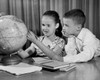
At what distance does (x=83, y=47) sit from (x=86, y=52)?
7 cm

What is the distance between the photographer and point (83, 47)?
1875 millimetres

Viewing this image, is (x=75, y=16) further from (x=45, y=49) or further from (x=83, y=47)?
(x=45, y=49)

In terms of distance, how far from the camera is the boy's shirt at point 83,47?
1.75 meters

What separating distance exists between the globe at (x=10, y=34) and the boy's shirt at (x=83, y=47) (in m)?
0.45

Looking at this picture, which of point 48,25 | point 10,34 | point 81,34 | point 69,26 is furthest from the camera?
point 48,25

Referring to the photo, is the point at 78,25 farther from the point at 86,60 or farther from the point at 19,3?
the point at 19,3

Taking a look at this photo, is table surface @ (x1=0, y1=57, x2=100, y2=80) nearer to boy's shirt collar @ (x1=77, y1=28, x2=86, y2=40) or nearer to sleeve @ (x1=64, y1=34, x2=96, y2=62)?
sleeve @ (x1=64, y1=34, x2=96, y2=62)

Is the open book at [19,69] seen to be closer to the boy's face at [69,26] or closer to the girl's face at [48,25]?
the boy's face at [69,26]

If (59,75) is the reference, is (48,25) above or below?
above

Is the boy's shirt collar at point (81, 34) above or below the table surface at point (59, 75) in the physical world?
above

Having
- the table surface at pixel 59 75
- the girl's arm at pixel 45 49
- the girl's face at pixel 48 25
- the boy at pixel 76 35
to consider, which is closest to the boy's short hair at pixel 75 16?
the boy at pixel 76 35


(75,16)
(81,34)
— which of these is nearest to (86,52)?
(81,34)

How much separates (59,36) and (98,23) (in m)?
0.86

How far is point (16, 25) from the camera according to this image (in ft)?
5.02
